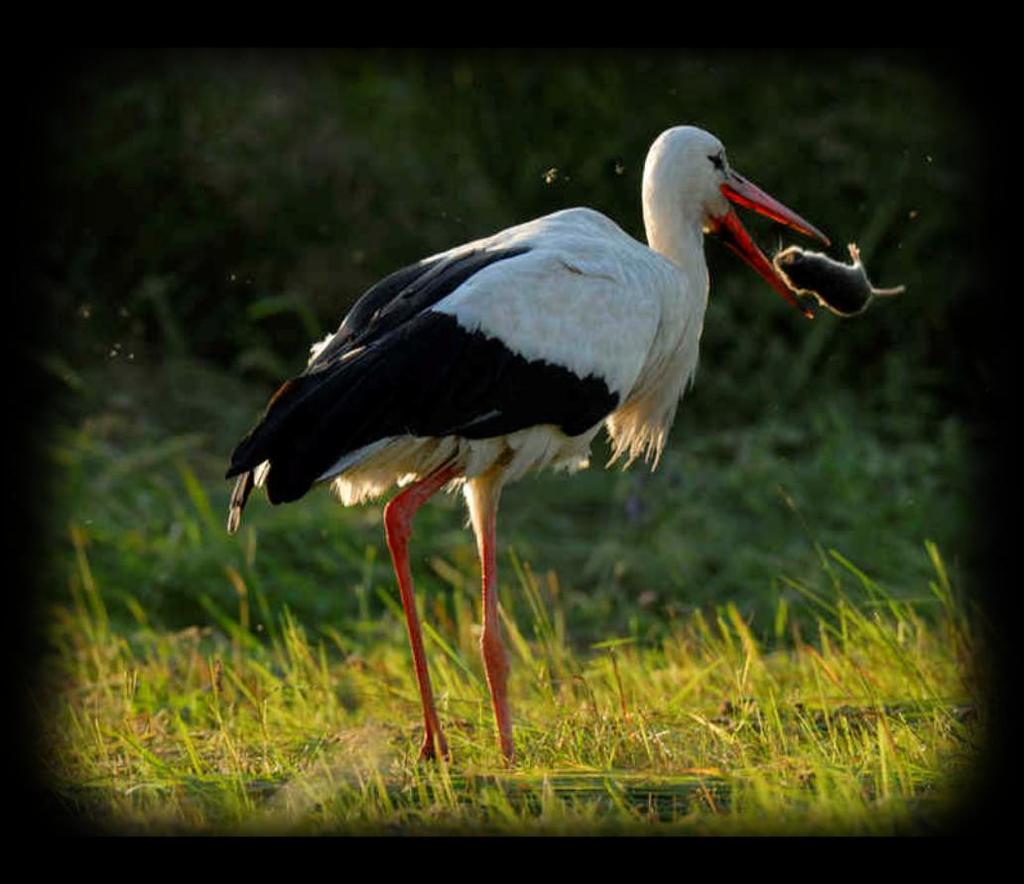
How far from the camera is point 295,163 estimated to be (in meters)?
8.54

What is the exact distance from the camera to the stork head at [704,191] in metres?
4.90

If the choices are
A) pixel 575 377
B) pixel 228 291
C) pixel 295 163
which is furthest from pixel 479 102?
pixel 575 377

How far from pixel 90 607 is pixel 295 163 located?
2851 mm

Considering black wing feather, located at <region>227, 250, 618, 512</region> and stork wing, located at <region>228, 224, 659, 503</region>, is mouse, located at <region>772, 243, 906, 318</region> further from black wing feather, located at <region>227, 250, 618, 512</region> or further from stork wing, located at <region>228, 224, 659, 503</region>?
black wing feather, located at <region>227, 250, 618, 512</region>

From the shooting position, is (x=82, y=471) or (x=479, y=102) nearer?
(x=82, y=471)

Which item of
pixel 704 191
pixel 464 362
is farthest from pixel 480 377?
pixel 704 191

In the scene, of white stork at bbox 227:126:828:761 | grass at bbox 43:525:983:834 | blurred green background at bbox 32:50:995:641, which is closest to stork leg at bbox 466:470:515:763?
white stork at bbox 227:126:828:761

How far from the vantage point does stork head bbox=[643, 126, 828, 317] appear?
4.90 meters

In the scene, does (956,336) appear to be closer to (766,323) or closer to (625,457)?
(766,323)

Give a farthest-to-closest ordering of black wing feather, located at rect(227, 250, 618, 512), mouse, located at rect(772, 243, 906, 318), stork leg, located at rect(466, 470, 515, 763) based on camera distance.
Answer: mouse, located at rect(772, 243, 906, 318), stork leg, located at rect(466, 470, 515, 763), black wing feather, located at rect(227, 250, 618, 512)

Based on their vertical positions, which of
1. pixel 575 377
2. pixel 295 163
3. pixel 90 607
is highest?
pixel 295 163

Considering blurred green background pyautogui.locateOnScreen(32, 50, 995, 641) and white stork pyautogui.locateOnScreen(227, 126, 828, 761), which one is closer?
white stork pyautogui.locateOnScreen(227, 126, 828, 761)

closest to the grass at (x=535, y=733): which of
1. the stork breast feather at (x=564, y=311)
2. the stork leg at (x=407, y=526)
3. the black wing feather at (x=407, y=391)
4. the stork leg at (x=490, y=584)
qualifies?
the stork leg at (x=490, y=584)

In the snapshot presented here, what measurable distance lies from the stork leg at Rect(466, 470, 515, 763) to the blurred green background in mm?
2239
